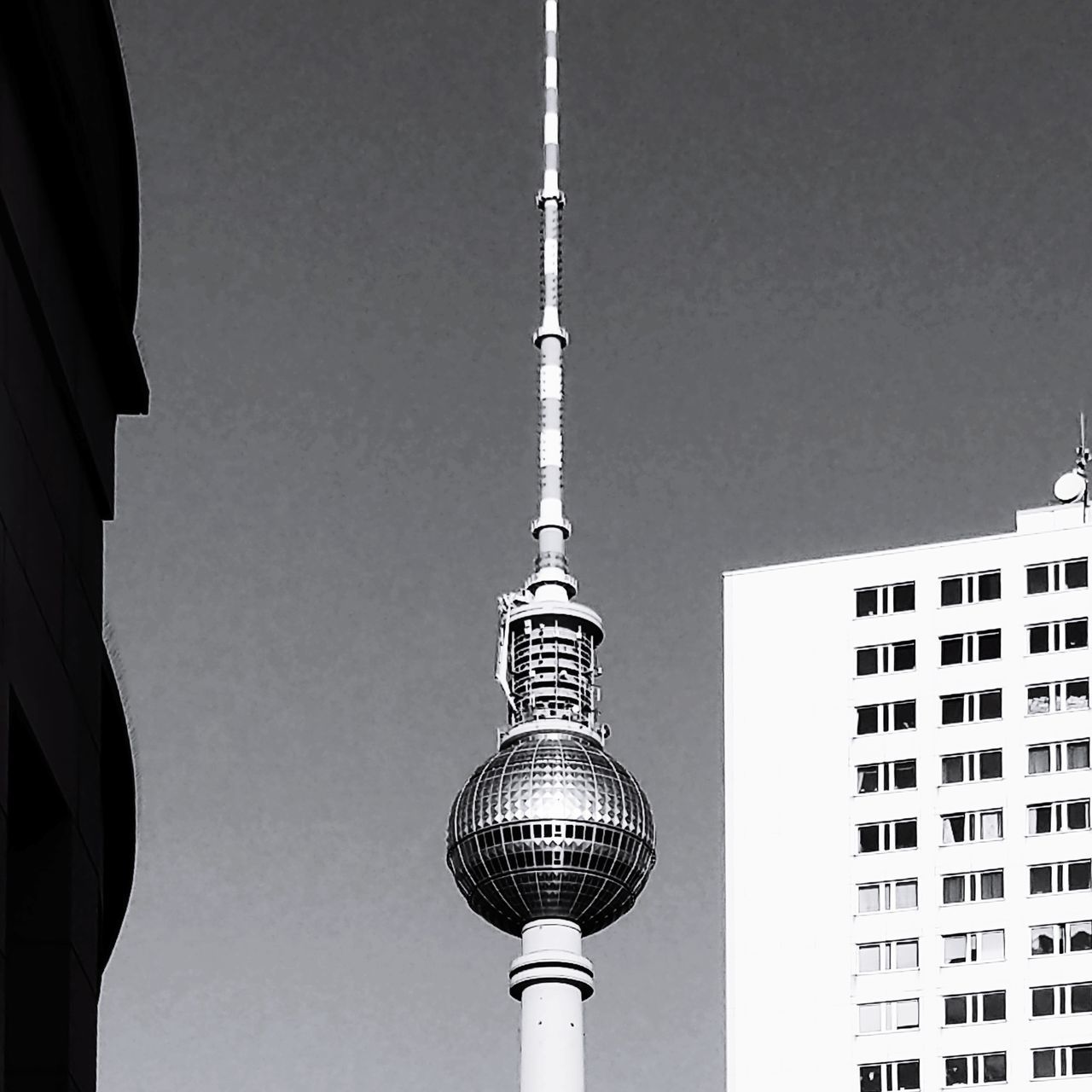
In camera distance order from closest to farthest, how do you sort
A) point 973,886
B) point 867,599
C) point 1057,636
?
1. point 973,886
2. point 1057,636
3. point 867,599

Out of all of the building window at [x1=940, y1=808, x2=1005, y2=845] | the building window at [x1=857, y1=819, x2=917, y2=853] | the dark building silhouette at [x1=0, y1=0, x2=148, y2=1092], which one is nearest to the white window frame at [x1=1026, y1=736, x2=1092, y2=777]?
the building window at [x1=940, y1=808, x2=1005, y2=845]

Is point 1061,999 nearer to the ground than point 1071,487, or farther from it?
nearer to the ground

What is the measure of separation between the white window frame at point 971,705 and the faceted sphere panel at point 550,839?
3808 centimetres

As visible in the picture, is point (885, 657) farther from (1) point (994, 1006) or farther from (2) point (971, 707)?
(1) point (994, 1006)

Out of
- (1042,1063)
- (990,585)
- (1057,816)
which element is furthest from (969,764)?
(1042,1063)

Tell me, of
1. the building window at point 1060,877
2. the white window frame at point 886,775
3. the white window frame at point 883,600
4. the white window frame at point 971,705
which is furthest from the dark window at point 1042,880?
the white window frame at point 883,600

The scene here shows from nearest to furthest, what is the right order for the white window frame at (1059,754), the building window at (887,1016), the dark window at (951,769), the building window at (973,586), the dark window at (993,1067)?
1. the dark window at (993,1067)
2. the building window at (887,1016)
3. the white window frame at (1059,754)
4. the dark window at (951,769)
5. the building window at (973,586)

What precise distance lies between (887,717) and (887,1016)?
11.4 meters

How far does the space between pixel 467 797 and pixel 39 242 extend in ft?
396

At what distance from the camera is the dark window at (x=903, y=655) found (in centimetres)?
11262

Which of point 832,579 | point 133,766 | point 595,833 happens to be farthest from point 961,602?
point 133,766

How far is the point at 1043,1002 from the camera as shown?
105125 mm

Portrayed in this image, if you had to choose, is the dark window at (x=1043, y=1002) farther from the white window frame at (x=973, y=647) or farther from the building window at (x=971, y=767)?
the white window frame at (x=973, y=647)

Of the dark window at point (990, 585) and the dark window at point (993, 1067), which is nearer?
the dark window at point (993, 1067)
